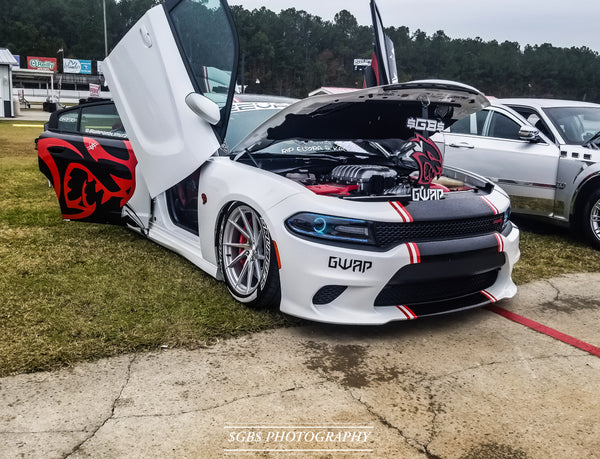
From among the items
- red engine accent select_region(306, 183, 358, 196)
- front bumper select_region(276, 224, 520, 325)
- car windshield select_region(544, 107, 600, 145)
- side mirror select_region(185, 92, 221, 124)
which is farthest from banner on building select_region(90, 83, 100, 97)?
front bumper select_region(276, 224, 520, 325)

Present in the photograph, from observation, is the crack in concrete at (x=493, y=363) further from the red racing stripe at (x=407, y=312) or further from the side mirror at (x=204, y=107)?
the side mirror at (x=204, y=107)

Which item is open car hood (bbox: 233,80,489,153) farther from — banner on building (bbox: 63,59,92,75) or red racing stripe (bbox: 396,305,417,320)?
banner on building (bbox: 63,59,92,75)

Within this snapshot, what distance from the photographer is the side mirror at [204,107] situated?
147 inches

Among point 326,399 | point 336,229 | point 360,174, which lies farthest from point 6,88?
point 326,399

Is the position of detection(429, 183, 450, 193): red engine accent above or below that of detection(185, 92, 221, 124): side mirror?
below

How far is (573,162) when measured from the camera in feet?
18.5

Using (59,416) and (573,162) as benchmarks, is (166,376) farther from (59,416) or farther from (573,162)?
(573,162)

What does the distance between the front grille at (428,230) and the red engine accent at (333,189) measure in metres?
0.52

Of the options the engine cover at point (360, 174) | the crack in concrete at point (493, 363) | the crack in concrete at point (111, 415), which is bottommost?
the crack in concrete at point (111, 415)

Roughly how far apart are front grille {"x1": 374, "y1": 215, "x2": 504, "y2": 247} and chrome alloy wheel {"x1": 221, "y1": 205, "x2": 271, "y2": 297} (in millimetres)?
675

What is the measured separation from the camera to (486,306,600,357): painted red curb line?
10.5ft

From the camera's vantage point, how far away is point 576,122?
6.15 metres

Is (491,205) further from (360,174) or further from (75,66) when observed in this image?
(75,66)

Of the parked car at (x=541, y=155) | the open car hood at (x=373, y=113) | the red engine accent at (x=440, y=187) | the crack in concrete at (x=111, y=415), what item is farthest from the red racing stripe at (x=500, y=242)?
the parked car at (x=541, y=155)
